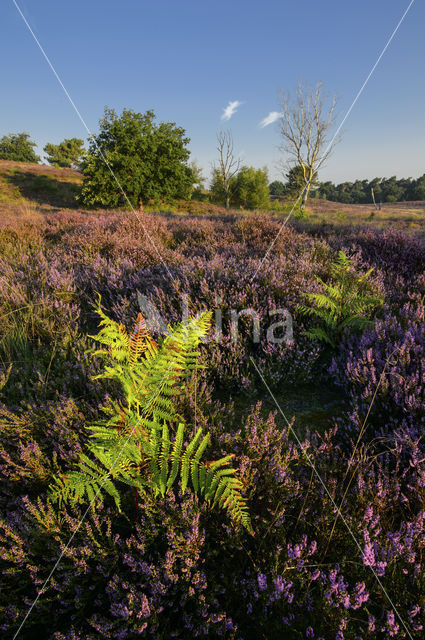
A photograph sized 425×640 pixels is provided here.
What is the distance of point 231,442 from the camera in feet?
5.30

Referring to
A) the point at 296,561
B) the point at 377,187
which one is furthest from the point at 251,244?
the point at 377,187

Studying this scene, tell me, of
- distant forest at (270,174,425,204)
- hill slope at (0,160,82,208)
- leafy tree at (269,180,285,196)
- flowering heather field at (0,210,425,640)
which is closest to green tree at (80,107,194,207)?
hill slope at (0,160,82,208)

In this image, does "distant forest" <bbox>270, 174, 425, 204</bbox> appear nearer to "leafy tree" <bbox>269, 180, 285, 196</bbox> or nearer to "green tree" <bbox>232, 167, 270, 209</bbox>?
"leafy tree" <bbox>269, 180, 285, 196</bbox>

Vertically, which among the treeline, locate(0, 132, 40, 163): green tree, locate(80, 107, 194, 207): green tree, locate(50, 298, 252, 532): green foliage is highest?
locate(0, 132, 40, 163): green tree

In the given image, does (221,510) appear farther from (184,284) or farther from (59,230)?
(59,230)

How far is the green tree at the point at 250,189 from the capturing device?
37.6m

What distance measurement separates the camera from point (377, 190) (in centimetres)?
6612

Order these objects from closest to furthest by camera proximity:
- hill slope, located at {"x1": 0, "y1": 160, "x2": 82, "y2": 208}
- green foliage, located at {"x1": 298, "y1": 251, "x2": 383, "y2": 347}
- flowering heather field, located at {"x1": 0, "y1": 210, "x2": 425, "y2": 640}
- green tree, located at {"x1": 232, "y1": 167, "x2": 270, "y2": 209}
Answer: flowering heather field, located at {"x1": 0, "y1": 210, "x2": 425, "y2": 640}
green foliage, located at {"x1": 298, "y1": 251, "x2": 383, "y2": 347}
hill slope, located at {"x1": 0, "y1": 160, "x2": 82, "y2": 208}
green tree, located at {"x1": 232, "y1": 167, "x2": 270, "y2": 209}

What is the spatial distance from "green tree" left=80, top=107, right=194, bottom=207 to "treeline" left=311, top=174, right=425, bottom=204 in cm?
4590

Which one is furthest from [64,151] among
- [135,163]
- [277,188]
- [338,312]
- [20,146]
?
[338,312]

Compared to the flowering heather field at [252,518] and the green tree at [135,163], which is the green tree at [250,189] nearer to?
the green tree at [135,163]

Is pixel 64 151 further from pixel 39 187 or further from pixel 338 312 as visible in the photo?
pixel 338 312

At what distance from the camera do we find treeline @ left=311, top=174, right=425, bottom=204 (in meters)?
60.0

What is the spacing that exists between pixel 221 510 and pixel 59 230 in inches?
296
